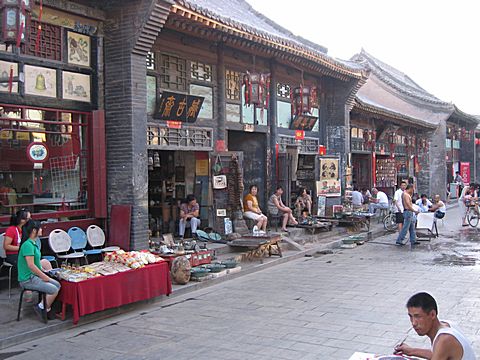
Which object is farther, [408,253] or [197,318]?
[408,253]

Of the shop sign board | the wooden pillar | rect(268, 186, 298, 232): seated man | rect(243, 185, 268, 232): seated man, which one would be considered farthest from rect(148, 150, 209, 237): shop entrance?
the shop sign board

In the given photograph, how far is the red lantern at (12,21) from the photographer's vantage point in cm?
A: 700

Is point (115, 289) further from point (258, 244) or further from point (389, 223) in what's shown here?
point (389, 223)

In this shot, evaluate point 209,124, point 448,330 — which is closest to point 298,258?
point 209,124

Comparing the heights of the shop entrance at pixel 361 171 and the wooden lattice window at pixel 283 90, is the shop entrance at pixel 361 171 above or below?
below

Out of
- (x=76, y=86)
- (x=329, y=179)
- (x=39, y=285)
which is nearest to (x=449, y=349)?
(x=39, y=285)

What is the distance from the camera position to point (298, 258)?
12.1 meters

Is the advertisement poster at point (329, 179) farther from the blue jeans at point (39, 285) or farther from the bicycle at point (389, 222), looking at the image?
the blue jeans at point (39, 285)

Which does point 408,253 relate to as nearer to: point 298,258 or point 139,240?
point 298,258

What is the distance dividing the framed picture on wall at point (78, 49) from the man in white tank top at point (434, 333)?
7540mm

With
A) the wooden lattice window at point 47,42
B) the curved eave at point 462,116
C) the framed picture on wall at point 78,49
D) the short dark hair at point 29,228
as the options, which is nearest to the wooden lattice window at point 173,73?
the framed picture on wall at point 78,49

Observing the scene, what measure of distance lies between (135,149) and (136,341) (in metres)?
4.07

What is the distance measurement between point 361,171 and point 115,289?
58.5 feet

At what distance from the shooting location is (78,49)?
9.25 m
